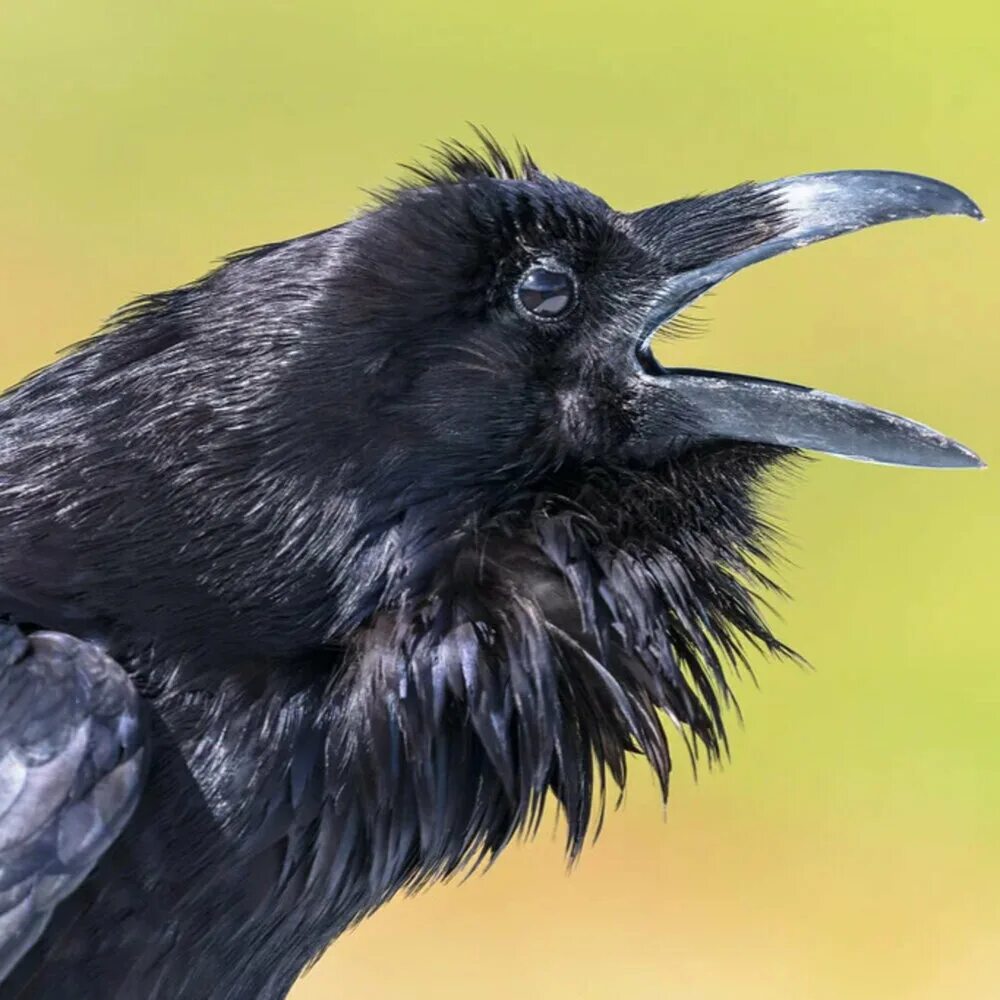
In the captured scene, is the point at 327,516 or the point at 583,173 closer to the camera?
the point at 327,516

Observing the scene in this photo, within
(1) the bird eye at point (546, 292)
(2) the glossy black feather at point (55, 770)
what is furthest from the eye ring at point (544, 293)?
(2) the glossy black feather at point (55, 770)

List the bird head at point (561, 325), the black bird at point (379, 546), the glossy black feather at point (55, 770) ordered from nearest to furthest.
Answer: the glossy black feather at point (55, 770)
the black bird at point (379, 546)
the bird head at point (561, 325)

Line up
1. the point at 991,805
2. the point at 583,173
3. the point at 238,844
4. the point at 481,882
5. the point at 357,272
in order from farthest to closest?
the point at 583,173, the point at 991,805, the point at 481,882, the point at 357,272, the point at 238,844

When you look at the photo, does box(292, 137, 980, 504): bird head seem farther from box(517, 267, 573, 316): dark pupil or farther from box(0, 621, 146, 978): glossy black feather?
box(0, 621, 146, 978): glossy black feather

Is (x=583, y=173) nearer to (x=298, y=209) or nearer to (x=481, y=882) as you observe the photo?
(x=298, y=209)

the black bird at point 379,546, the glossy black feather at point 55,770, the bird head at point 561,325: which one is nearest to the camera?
the glossy black feather at point 55,770

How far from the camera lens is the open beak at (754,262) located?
3.10 m

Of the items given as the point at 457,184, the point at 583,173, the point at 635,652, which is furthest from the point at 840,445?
the point at 583,173

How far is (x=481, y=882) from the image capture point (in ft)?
24.3

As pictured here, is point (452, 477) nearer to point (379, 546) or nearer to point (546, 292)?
point (379, 546)

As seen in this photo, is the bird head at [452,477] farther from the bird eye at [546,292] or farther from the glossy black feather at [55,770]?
the glossy black feather at [55,770]

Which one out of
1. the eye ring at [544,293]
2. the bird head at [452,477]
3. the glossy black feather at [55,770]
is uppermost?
the eye ring at [544,293]

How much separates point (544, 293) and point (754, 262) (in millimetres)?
355

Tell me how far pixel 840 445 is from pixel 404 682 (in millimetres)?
781
